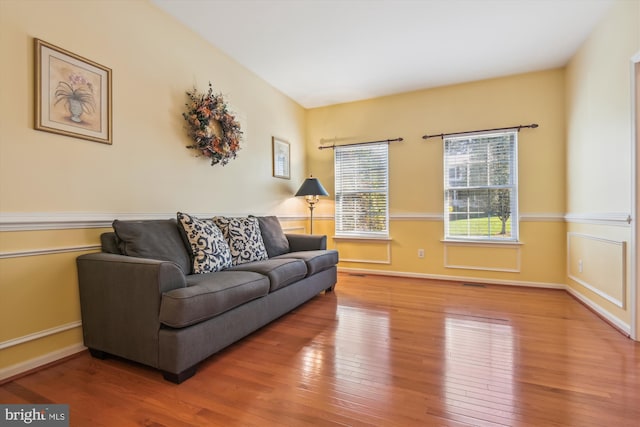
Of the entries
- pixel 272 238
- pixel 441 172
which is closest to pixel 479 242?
pixel 441 172

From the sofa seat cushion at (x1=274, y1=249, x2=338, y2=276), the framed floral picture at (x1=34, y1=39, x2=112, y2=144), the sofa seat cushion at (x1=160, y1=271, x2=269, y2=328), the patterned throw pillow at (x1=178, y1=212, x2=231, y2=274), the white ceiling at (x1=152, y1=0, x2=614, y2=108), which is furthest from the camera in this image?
the sofa seat cushion at (x1=274, y1=249, x2=338, y2=276)

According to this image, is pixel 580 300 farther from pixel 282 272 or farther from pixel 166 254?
pixel 166 254

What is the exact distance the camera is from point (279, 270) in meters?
2.45

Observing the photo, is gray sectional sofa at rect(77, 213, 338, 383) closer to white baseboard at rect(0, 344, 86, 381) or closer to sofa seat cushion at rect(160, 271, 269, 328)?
sofa seat cushion at rect(160, 271, 269, 328)

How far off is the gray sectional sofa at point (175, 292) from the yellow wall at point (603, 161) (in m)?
2.57

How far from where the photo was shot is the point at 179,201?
2.74 metres

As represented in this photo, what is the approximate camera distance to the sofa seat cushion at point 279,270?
2.36 m

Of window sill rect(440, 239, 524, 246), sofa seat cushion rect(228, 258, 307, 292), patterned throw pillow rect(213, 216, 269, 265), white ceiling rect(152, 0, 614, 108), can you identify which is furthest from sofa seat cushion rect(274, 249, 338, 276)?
white ceiling rect(152, 0, 614, 108)

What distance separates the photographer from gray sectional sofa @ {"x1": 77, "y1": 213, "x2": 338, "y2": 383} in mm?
1644

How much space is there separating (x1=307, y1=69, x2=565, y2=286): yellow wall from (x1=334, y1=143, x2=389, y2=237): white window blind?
121 millimetres

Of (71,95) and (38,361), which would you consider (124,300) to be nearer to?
(38,361)

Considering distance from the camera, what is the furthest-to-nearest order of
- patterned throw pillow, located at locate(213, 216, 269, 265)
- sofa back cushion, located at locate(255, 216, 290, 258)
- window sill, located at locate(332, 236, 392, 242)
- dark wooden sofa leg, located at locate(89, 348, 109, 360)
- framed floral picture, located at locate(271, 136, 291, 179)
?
1. window sill, located at locate(332, 236, 392, 242)
2. framed floral picture, located at locate(271, 136, 291, 179)
3. sofa back cushion, located at locate(255, 216, 290, 258)
4. patterned throw pillow, located at locate(213, 216, 269, 265)
5. dark wooden sofa leg, located at locate(89, 348, 109, 360)

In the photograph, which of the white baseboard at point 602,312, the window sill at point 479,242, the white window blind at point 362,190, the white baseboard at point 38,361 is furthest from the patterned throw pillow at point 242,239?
the white baseboard at point 602,312

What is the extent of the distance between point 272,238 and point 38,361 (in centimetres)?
199
